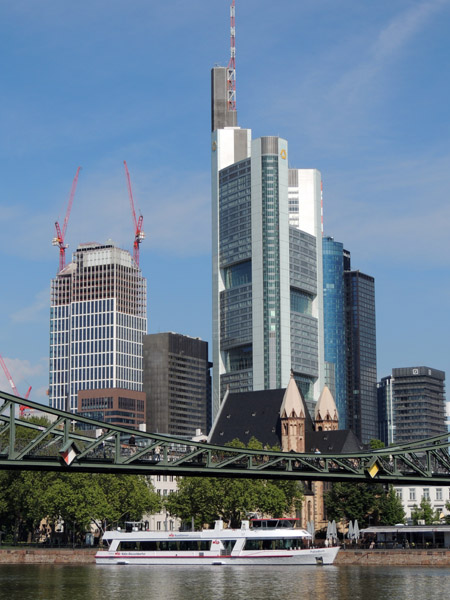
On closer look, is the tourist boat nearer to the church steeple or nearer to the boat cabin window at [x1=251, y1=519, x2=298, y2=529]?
the boat cabin window at [x1=251, y1=519, x2=298, y2=529]

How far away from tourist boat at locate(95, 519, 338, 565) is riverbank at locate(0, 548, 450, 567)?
9.32ft

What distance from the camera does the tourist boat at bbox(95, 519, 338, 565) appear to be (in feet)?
409

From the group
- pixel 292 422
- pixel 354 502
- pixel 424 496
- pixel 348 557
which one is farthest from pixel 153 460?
pixel 292 422

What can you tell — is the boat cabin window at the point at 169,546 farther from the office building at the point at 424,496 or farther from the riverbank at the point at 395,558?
the office building at the point at 424,496

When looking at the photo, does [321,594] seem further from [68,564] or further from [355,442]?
[355,442]

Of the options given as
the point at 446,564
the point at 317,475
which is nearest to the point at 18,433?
the point at 446,564

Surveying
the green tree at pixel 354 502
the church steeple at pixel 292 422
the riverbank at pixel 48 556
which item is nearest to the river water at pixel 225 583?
the riverbank at pixel 48 556

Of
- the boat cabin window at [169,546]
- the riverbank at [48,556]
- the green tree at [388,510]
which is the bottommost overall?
the riverbank at [48,556]

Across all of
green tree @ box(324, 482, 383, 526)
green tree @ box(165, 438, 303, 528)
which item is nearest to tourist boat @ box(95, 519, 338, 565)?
green tree @ box(165, 438, 303, 528)

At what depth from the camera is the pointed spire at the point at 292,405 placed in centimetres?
19538

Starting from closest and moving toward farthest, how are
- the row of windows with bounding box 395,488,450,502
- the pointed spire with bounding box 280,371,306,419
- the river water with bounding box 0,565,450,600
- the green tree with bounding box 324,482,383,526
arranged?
A: the river water with bounding box 0,565,450,600 → the green tree with bounding box 324,482,383,526 → the row of windows with bounding box 395,488,450,502 → the pointed spire with bounding box 280,371,306,419

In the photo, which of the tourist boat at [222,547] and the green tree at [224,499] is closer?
the tourist boat at [222,547]

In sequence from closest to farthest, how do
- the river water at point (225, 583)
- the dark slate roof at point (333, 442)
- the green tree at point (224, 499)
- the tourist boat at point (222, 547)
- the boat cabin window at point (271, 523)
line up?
the river water at point (225, 583), the tourist boat at point (222, 547), the boat cabin window at point (271, 523), the green tree at point (224, 499), the dark slate roof at point (333, 442)

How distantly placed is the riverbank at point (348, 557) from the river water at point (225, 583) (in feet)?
18.4
